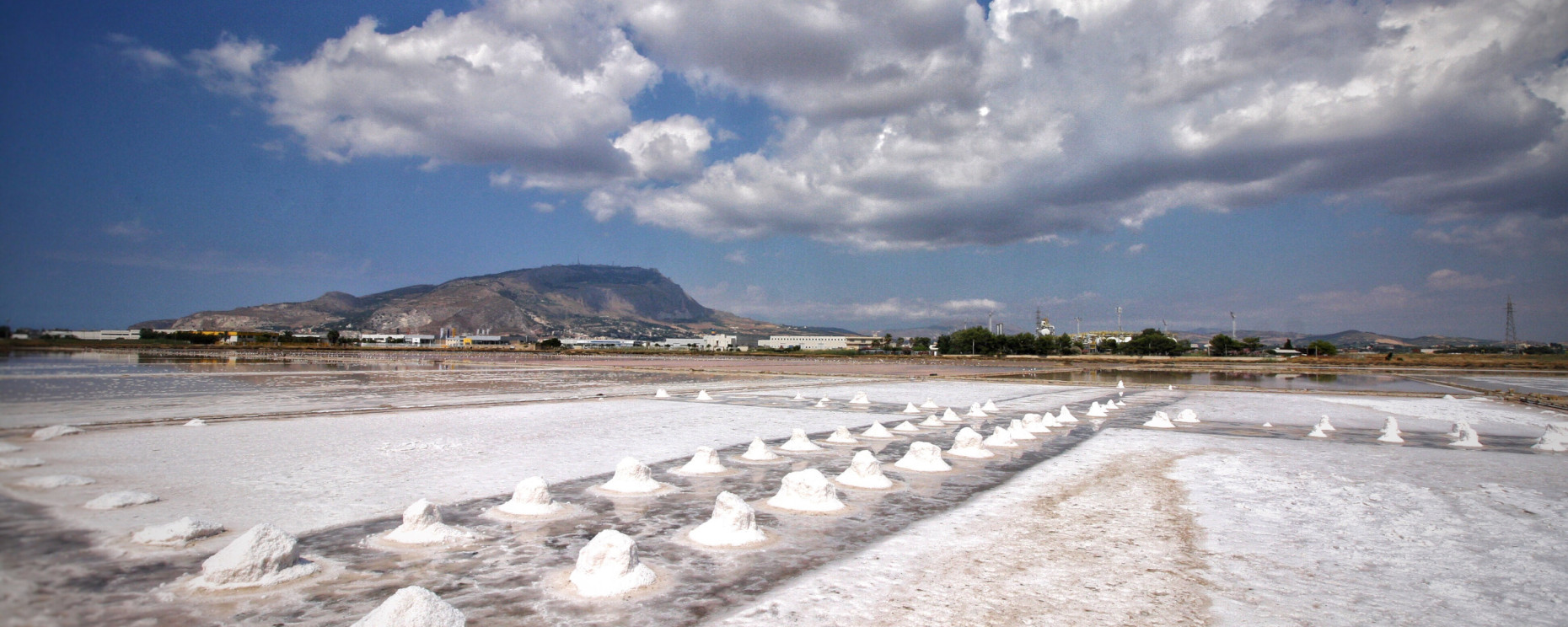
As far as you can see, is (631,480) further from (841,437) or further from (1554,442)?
(1554,442)

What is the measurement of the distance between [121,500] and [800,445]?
28.6ft

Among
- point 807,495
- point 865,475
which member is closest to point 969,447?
point 865,475

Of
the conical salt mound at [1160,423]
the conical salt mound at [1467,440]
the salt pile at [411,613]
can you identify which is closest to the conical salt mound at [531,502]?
the salt pile at [411,613]

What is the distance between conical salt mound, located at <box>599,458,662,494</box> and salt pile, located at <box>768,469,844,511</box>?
1652 mm

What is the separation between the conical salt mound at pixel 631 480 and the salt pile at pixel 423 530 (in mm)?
2384

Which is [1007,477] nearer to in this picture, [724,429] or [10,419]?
[724,429]

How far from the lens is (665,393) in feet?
78.7

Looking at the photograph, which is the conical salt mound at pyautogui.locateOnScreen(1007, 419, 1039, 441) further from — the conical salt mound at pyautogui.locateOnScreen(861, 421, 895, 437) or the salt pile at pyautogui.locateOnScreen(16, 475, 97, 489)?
the salt pile at pyautogui.locateOnScreen(16, 475, 97, 489)

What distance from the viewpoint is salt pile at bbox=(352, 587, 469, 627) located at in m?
3.93

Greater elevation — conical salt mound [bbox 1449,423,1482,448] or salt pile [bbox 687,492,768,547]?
salt pile [bbox 687,492,768,547]

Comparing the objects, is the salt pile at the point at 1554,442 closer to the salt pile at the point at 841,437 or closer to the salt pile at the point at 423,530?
the salt pile at the point at 841,437

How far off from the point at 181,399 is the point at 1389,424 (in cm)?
3012

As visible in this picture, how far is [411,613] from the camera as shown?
3.97 metres

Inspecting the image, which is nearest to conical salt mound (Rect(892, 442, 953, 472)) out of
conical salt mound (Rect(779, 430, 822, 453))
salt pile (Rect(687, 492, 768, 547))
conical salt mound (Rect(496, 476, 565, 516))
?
conical salt mound (Rect(779, 430, 822, 453))
